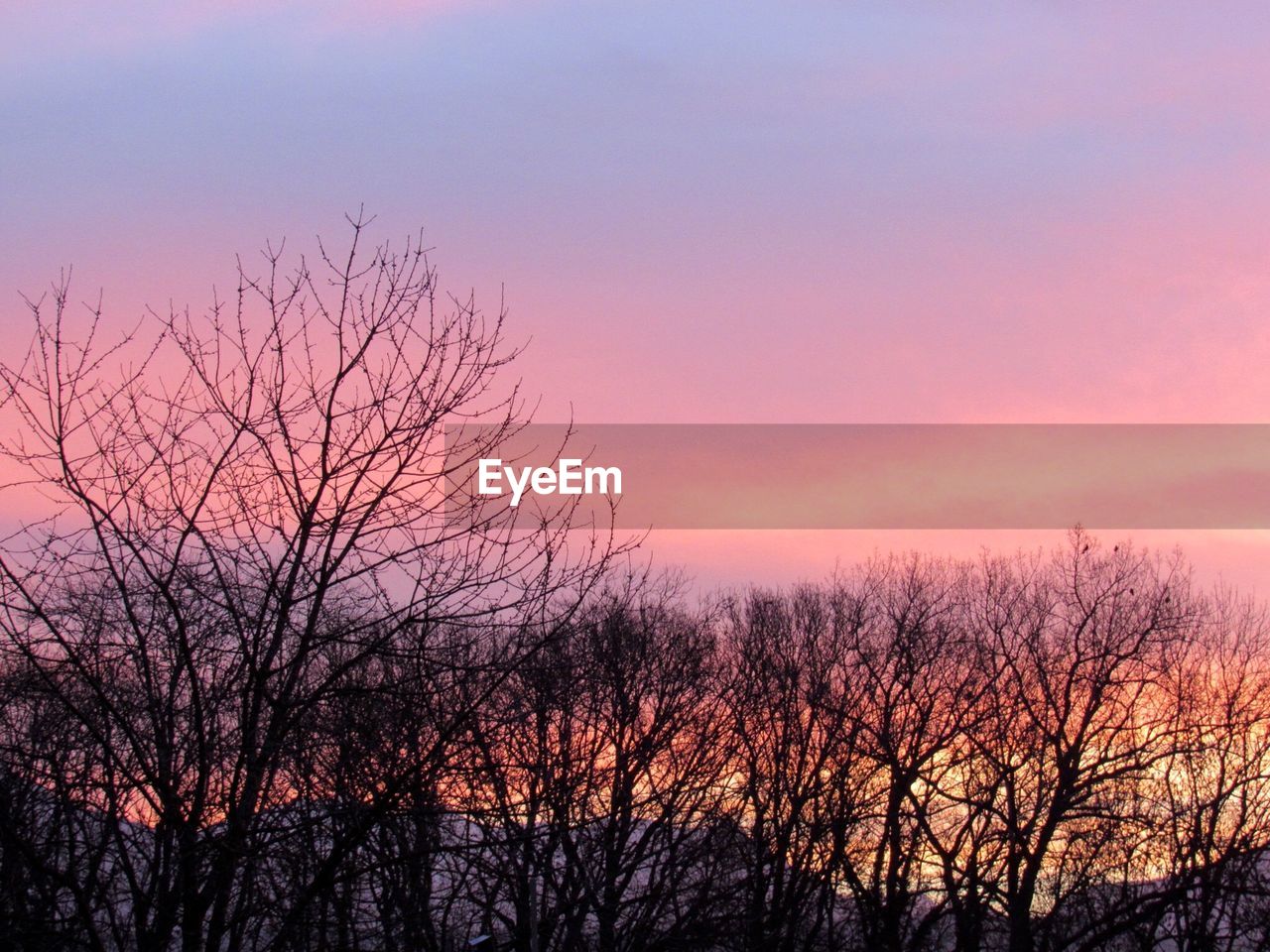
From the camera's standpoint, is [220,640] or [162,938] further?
[220,640]

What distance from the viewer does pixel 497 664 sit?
7.21 metres

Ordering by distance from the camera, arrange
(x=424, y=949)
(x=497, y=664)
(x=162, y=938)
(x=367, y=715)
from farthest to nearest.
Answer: (x=424, y=949) → (x=367, y=715) → (x=497, y=664) → (x=162, y=938)

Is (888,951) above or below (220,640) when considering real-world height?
below

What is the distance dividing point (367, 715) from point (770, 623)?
22.5 metres

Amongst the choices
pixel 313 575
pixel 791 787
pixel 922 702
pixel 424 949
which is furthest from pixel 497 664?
pixel 922 702

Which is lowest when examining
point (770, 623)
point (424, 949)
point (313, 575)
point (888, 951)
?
point (888, 951)

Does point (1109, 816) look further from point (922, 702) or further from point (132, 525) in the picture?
point (132, 525)

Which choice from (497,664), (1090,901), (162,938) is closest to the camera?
(162,938)

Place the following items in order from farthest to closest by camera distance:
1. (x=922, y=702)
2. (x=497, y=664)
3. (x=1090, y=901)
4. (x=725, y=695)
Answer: (x=922, y=702), (x=1090, y=901), (x=725, y=695), (x=497, y=664)

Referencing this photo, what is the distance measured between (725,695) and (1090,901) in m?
9.50

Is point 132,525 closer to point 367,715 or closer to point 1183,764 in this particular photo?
point 367,715

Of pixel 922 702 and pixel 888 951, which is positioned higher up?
pixel 922 702

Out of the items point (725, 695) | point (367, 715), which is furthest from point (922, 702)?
point (367, 715)

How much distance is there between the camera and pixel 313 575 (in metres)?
7.45
